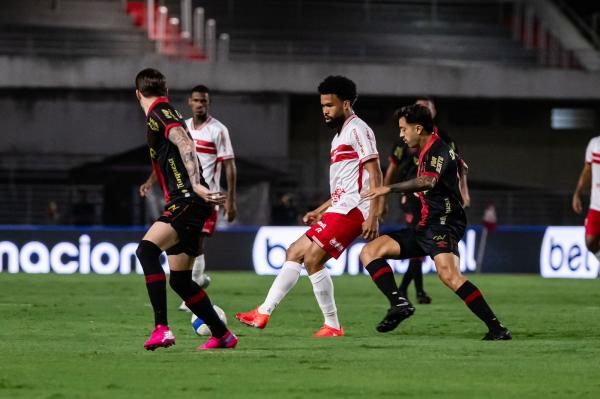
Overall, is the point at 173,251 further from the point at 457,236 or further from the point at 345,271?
the point at 345,271

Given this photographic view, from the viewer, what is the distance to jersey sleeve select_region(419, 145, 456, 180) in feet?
33.0

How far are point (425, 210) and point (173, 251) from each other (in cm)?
248

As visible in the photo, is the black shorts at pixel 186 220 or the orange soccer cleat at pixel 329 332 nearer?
the black shorts at pixel 186 220

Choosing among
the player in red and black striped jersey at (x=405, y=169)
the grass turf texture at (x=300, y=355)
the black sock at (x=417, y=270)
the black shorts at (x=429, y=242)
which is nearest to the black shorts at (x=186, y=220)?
the grass turf texture at (x=300, y=355)

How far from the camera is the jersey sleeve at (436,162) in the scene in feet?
33.0

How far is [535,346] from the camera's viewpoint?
9.66 meters

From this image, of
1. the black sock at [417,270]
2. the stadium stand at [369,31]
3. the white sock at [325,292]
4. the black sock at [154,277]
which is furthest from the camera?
the stadium stand at [369,31]

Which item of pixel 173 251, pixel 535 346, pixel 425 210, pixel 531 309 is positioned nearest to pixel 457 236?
pixel 425 210

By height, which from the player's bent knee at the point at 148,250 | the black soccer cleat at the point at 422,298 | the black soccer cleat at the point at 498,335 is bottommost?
the black soccer cleat at the point at 422,298

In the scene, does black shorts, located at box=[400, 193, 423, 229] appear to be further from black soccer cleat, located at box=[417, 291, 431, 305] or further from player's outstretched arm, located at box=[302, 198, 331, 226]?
player's outstretched arm, located at box=[302, 198, 331, 226]

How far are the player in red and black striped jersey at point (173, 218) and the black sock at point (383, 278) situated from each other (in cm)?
186

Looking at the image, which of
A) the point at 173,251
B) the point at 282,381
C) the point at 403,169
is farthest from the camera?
the point at 403,169

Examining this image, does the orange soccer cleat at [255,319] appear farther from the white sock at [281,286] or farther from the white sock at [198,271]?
the white sock at [198,271]

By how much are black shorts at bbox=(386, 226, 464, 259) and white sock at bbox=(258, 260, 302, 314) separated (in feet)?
3.14
